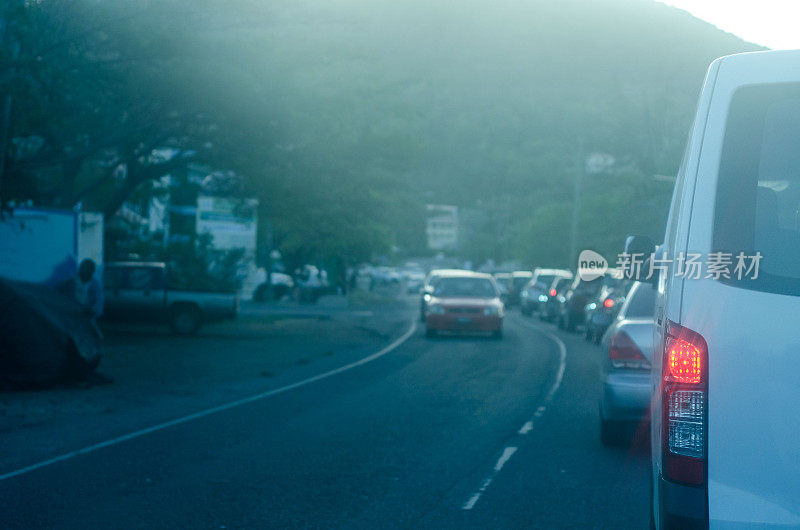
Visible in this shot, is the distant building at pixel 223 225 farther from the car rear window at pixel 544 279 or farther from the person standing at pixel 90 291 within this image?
the person standing at pixel 90 291

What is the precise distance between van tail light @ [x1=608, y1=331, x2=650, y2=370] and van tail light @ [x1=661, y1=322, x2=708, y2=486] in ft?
18.4

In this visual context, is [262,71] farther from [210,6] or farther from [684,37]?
[684,37]

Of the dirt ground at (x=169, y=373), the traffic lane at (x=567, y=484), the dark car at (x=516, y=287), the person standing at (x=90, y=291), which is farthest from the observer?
the dark car at (x=516, y=287)

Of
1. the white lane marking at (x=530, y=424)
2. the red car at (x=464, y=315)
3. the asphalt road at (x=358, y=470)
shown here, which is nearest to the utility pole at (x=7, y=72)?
the asphalt road at (x=358, y=470)

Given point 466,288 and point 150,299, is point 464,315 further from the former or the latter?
point 150,299

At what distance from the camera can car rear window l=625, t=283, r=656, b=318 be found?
34.8 feet

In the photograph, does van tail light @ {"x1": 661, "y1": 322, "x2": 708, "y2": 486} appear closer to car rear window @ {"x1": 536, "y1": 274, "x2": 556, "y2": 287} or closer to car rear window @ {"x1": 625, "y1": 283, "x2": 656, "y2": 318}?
car rear window @ {"x1": 625, "y1": 283, "x2": 656, "y2": 318}

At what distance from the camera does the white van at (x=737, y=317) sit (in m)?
3.53

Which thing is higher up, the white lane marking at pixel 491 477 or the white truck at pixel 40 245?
the white truck at pixel 40 245

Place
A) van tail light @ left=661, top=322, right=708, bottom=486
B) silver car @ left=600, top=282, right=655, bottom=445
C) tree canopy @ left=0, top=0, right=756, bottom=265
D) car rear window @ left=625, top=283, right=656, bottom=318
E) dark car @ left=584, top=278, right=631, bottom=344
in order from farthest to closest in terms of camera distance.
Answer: dark car @ left=584, top=278, right=631, bottom=344
tree canopy @ left=0, top=0, right=756, bottom=265
car rear window @ left=625, top=283, right=656, bottom=318
silver car @ left=600, top=282, right=655, bottom=445
van tail light @ left=661, top=322, right=708, bottom=486

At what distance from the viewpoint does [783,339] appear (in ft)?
11.6

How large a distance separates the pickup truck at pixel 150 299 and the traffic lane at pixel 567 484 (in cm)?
1513

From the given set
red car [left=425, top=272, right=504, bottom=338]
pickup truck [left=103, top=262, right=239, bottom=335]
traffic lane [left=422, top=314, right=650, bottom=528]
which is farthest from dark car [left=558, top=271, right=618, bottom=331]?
traffic lane [left=422, top=314, right=650, bottom=528]

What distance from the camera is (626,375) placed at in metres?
9.25
